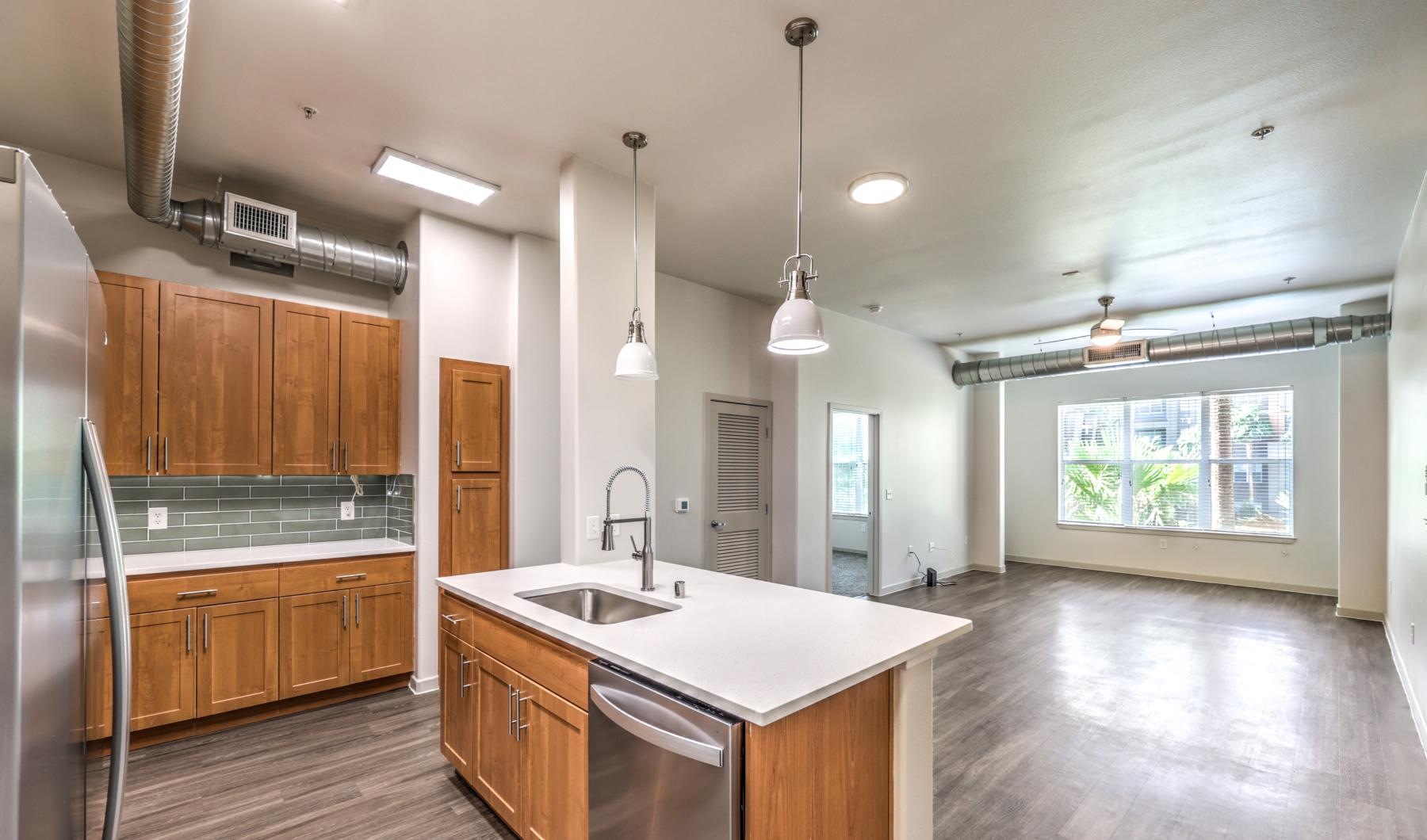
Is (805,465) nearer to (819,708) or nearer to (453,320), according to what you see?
(453,320)

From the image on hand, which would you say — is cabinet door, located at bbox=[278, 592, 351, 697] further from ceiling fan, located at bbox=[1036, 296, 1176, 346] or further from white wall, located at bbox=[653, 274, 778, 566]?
ceiling fan, located at bbox=[1036, 296, 1176, 346]

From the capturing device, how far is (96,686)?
1.15 m

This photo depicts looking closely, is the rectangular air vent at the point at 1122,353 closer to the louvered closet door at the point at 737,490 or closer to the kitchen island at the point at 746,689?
the louvered closet door at the point at 737,490

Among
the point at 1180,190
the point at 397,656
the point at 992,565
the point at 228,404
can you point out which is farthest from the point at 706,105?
the point at 992,565

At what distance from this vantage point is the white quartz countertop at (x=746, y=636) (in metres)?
1.52

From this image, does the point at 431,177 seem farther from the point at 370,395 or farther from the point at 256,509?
the point at 256,509

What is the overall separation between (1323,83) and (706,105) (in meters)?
2.51

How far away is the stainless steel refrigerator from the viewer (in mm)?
752

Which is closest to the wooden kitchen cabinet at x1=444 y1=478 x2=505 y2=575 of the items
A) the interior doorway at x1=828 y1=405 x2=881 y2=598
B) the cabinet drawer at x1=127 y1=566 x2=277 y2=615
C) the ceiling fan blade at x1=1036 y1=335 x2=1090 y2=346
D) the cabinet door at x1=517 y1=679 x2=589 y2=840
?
the cabinet drawer at x1=127 y1=566 x2=277 y2=615

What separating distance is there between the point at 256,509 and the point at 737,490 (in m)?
3.56

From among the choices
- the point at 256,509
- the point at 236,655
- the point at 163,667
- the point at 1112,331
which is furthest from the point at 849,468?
the point at 163,667

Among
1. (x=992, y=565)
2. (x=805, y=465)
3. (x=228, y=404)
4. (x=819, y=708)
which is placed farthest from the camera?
(x=992, y=565)

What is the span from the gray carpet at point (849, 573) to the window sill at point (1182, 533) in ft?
9.54

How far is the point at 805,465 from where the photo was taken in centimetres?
603
